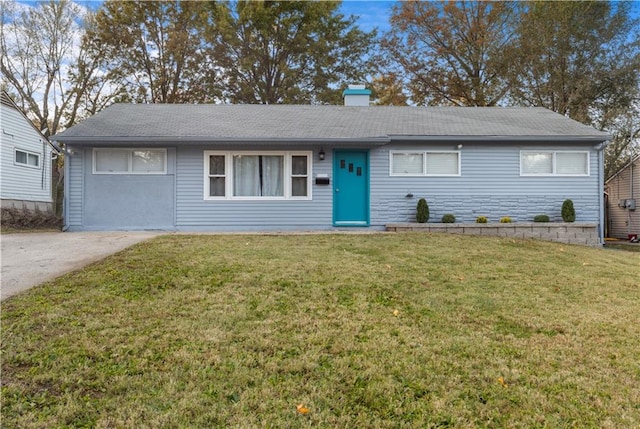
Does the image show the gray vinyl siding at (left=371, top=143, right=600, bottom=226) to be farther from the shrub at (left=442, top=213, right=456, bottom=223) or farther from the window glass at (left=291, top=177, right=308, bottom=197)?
the window glass at (left=291, top=177, right=308, bottom=197)

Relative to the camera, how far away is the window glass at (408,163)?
10.3 meters

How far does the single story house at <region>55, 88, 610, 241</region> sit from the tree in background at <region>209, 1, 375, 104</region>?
1180 cm

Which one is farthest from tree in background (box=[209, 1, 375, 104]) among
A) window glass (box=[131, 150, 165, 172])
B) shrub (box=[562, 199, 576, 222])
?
shrub (box=[562, 199, 576, 222])

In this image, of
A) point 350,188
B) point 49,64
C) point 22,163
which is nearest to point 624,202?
point 350,188

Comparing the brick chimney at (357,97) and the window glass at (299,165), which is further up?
the brick chimney at (357,97)

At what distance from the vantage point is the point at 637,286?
16.6ft

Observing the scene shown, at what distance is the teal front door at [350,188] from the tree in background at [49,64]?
1778cm

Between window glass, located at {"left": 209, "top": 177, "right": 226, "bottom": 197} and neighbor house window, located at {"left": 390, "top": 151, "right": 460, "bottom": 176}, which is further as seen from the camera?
neighbor house window, located at {"left": 390, "top": 151, "right": 460, "bottom": 176}

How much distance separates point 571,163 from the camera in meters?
10.4

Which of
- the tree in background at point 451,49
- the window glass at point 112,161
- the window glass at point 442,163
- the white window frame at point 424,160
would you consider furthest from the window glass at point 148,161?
the tree in background at point 451,49

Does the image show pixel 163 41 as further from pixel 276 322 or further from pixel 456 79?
pixel 276 322

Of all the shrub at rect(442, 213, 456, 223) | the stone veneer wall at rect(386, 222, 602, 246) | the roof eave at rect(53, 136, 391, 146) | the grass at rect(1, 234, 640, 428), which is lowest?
the grass at rect(1, 234, 640, 428)

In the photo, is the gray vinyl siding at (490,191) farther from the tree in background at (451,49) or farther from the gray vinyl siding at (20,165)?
the gray vinyl siding at (20,165)

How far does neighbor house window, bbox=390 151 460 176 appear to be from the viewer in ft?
33.8
